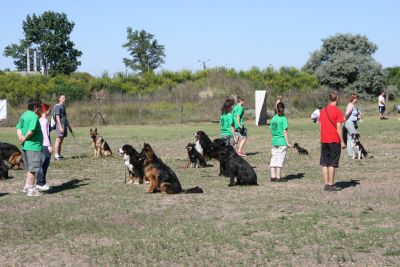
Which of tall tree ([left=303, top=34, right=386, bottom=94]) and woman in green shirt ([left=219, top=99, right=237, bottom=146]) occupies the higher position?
tall tree ([left=303, top=34, right=386, bottom=94])

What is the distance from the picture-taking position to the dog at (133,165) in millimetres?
13359

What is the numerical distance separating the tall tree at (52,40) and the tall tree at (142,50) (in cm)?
1675

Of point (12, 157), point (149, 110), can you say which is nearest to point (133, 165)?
point (12, 157)

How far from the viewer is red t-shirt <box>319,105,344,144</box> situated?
38.8 ft

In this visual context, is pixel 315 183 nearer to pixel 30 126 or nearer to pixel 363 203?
pixel 363 203

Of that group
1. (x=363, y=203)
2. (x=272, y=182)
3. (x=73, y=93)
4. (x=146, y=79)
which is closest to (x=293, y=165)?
(x=272, y=182)

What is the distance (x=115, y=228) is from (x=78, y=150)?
13.3 m

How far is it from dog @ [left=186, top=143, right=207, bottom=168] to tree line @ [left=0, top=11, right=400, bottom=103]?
3190cm

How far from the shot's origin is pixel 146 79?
53.2 m

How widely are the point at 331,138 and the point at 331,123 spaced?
0.29 meters

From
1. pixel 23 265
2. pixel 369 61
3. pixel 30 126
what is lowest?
pixel 23 265

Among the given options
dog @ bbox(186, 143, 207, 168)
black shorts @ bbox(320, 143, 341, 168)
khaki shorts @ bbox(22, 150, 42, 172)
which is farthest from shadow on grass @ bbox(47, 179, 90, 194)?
black shorts @ bbox(320, 143, 341, 168)

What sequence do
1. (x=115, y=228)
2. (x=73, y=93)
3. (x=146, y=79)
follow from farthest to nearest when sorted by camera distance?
(x=146, y=79), (x=73, y=93), (x=115, y=228)

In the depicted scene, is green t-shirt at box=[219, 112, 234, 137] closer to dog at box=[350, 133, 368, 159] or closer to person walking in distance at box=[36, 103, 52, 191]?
dog at box=[350, 133, 368, 159]
